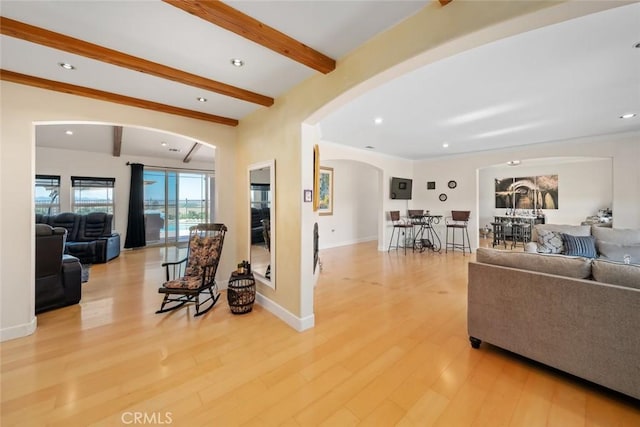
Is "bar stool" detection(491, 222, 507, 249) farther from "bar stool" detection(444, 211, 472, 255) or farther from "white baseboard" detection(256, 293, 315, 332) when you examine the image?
"white baseboard" detection(256, 293, 315, 332)

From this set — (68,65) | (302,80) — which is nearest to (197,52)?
(302,80)

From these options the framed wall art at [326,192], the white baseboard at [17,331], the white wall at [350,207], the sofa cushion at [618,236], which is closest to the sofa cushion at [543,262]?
the sofa cushion at [618,236]

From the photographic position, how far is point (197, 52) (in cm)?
219

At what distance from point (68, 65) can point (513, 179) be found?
36.7ft

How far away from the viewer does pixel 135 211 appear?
716 centimetres

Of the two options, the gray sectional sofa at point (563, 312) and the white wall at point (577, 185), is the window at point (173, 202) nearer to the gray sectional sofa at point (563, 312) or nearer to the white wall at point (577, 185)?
the gray sectional sofa at point (563, 312)

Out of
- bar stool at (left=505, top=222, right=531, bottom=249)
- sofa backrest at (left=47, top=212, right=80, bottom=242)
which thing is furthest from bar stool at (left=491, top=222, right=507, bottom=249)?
sofa backrest at (left=47, top=212, right=80, bottom=242)

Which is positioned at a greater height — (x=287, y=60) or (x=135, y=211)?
(x=287, y=60)

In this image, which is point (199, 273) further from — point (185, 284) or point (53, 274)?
point (53, 274)

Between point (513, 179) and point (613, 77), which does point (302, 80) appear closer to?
point (613, 77)

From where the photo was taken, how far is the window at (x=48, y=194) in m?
6.05

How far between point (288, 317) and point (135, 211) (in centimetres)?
664

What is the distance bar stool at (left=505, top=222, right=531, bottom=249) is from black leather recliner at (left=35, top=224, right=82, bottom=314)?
9.93 meters

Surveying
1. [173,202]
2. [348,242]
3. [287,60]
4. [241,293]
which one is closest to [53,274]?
[241,293]
